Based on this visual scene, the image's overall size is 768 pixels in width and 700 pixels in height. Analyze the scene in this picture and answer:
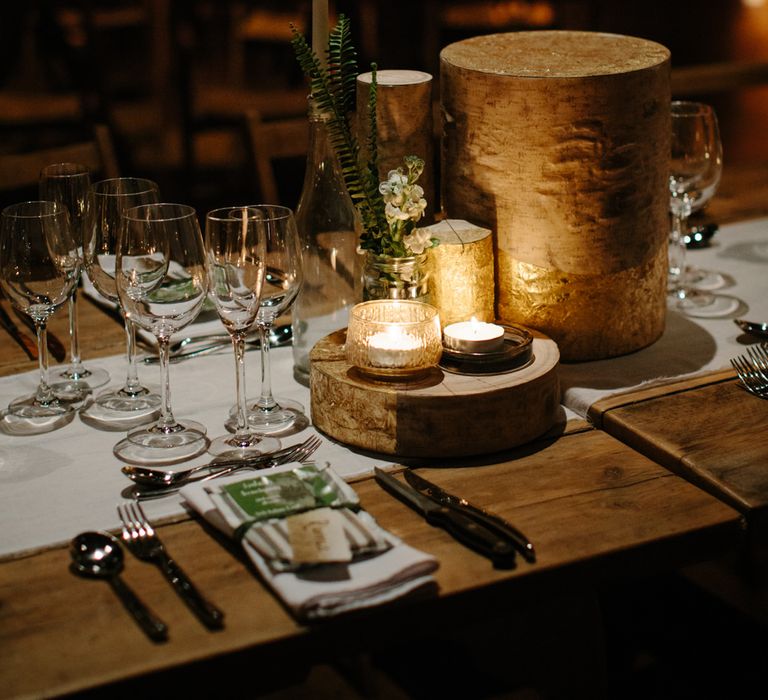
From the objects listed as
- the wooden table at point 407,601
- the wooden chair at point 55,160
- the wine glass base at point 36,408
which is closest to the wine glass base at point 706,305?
the wooden table at point 407,601

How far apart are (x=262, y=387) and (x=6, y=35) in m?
3.02

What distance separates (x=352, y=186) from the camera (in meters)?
1.18

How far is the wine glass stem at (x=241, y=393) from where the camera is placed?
3.63ft

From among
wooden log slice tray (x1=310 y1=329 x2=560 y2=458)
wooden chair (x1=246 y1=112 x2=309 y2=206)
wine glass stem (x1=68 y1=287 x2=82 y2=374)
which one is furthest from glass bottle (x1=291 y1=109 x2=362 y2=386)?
wooden chair (x1=246 y1=112 x2=309 y2=206)

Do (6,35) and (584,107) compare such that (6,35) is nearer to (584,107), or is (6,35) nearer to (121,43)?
(121,43)

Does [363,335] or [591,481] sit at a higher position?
[363,335]

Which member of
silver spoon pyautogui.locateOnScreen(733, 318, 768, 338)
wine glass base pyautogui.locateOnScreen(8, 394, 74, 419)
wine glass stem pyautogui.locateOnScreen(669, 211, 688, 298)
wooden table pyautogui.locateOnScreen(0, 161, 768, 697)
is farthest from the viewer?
wine glass stem pyautogui.locateOnScreen(669, 211, 688, 298)

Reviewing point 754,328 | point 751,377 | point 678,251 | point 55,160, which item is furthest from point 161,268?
point 55,160

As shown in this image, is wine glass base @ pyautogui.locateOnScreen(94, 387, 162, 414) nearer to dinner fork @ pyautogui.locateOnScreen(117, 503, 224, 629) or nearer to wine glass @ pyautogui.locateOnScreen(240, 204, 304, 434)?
wine glass @ pyautogui.locateOnScreen(240, 204, 304, 434)

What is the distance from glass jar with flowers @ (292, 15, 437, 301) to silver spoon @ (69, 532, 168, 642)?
1.44 ft

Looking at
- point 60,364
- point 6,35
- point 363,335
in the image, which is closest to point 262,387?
point 363,335

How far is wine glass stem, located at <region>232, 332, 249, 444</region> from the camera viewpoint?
1.11 meters

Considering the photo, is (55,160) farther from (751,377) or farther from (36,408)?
(751,377)

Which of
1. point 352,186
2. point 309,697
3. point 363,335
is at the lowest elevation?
point 309,697
